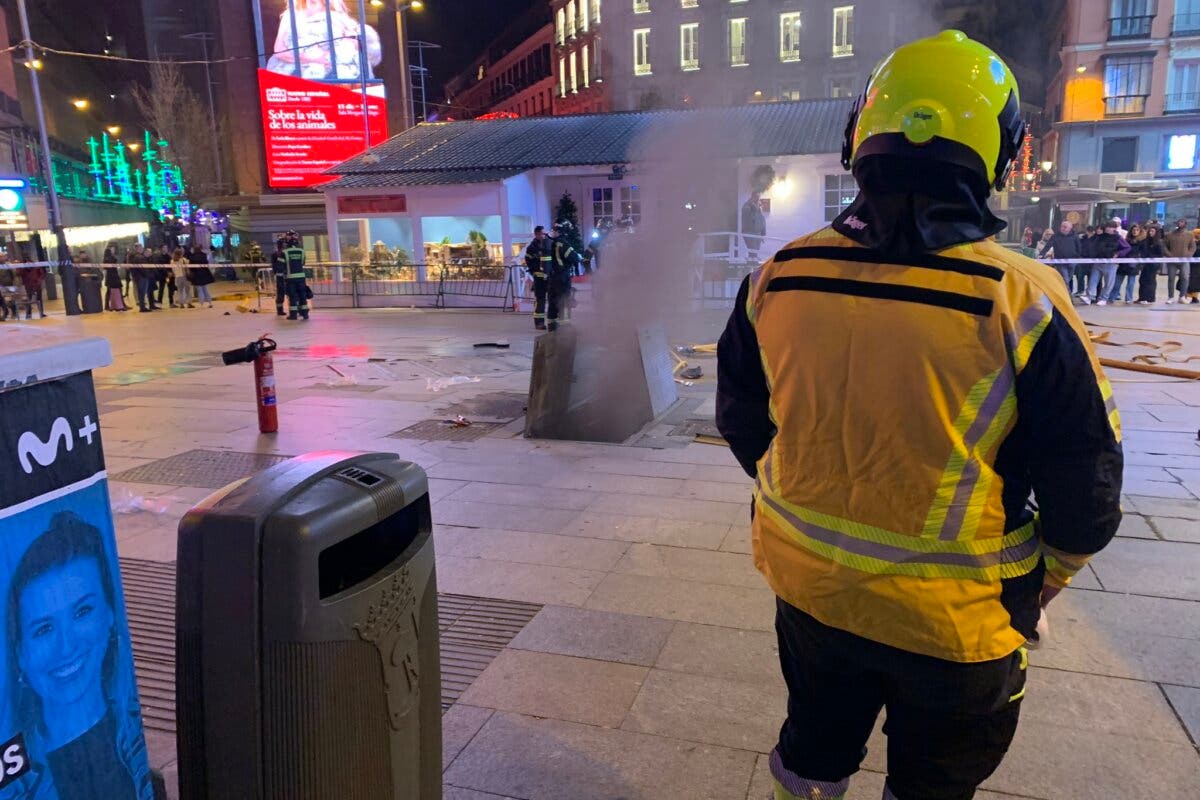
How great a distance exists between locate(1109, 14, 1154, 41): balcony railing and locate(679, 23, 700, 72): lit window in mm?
39518

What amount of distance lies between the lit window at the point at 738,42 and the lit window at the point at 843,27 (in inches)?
32.1

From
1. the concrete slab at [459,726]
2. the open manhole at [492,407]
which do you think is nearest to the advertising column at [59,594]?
the concrete slab at [459,726]

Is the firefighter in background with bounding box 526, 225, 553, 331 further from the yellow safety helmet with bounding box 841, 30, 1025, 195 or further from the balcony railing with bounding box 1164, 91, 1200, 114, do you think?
the balcony railing with bounding box 1164, 91, 1200, 114

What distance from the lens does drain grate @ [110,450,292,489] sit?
573cm

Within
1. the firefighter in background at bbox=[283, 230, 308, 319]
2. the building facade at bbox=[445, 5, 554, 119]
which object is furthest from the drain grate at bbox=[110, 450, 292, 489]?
the building facade at bbox=[445, 5, 554, 119]

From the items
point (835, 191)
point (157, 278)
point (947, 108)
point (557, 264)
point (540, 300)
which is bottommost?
point (540, 300)

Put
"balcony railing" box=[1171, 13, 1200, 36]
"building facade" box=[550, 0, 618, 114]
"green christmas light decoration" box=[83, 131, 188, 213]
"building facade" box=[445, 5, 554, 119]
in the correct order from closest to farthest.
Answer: "building facade" box=[550, 0, 618, 114] < "balcony railing" box=[1171, 13, 1200, 36] < "green christmas light decoration" box=[83, 131, 188, 213] < "building facade" box=[445, 5, 554, 119]

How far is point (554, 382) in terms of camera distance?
22.2ft

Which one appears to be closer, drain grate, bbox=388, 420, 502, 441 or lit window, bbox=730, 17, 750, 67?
drain grate, bbox=388, 420, 502, 441

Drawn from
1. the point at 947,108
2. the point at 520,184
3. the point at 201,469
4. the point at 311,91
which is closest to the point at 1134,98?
the point at 520,184

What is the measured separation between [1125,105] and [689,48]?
131ft

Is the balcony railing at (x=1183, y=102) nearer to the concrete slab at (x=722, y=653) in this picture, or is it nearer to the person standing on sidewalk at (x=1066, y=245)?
the person standing on sidewalk at (x=1066, y=245)

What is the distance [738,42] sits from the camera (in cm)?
754

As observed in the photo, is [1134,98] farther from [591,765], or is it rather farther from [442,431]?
[591,765]
